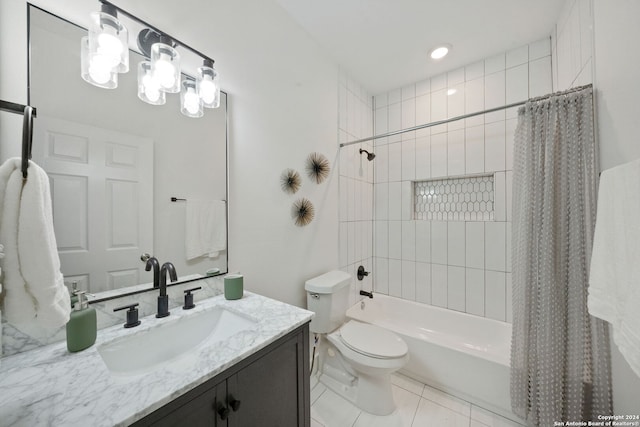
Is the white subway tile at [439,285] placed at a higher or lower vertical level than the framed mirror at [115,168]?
lower

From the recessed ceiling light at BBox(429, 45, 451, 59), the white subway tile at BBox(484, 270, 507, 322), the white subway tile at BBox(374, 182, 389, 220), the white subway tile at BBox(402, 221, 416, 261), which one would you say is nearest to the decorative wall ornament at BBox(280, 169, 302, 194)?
the white subway tile at BBox(374, 182, 389, 220)

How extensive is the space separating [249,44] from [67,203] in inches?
47.2

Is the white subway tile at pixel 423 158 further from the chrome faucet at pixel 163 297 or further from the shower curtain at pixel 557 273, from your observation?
the chrome faucet at pixel 163 297

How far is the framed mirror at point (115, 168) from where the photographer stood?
0.75 m

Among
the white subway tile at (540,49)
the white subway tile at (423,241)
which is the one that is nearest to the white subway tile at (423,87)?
the white subway tile at (540,49)

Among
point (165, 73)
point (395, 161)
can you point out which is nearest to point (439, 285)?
point (395, 161)

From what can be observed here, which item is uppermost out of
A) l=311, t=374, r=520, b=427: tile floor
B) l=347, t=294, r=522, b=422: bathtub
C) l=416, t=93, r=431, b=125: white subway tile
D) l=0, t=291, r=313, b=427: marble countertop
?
l=416, t=93, r=431, b=125: white subway tile

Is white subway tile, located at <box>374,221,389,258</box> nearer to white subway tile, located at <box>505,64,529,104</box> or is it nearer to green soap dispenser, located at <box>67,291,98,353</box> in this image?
white subway tile, located at <box>505,64,529,104</box>

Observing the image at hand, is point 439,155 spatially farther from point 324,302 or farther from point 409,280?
point 324,302

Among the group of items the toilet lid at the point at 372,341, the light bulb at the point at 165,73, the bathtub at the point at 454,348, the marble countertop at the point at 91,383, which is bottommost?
the bathtub at the point at 454,348

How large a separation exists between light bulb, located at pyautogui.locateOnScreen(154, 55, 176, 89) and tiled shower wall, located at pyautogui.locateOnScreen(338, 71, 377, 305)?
1413 millimetres

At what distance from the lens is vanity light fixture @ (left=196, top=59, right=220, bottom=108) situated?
41.9 inches

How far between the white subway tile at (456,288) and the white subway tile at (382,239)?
2.04ft

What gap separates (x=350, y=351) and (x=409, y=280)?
3.75 feet
